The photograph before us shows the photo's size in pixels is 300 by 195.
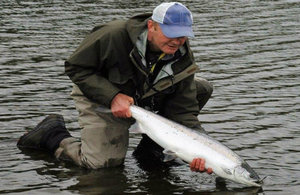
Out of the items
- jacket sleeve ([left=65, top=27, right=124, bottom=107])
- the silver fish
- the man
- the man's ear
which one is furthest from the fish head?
the man's ear

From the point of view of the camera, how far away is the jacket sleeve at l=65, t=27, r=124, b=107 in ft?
24.0

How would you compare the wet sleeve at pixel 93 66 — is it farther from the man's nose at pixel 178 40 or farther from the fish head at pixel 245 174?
the fish head at pixel 245 174

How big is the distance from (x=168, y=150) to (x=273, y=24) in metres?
12.6

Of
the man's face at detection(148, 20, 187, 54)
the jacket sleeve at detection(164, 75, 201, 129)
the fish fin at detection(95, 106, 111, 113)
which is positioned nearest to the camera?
the man's face at detection(148, 20, 187, 54)

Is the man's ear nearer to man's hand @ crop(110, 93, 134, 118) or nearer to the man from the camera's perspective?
the man

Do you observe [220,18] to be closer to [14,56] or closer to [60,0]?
[60,0]

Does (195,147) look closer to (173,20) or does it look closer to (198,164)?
(198,164)

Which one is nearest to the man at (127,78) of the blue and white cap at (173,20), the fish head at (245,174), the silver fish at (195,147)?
the blue and white cap at (173,20)

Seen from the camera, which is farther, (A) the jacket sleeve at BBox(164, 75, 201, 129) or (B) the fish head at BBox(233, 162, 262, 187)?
(A) the jacket sleeve at BBox(164, 75, 201, 129)

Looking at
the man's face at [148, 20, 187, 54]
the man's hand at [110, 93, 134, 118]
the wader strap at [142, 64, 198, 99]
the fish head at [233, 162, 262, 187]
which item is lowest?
the fish head at [233, 162, 262, 187]

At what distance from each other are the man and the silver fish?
10 centimetres

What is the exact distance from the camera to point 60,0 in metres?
23.2

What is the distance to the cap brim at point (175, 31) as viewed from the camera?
6891 millimetres

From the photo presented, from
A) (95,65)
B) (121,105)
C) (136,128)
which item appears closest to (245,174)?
(136,128)
